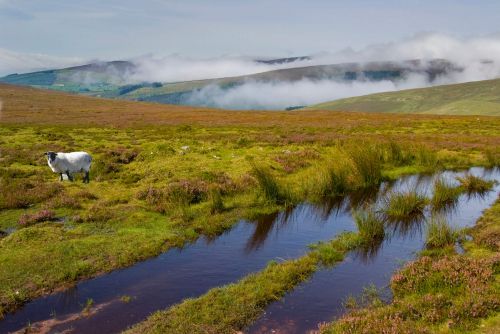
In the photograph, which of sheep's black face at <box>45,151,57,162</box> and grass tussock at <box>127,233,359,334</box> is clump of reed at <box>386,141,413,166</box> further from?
sheep's black face at <box>45,151,57,162</box>

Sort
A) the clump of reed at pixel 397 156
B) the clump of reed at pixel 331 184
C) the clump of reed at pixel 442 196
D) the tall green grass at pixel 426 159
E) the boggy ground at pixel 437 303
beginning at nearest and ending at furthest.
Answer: the boggy ground at pixel 437 303 < the clump of reed at pixel 442 196 < the clump of reed at pixel 331 184 < the tall green grass at pixel 426 159 < the clump of reed at pixel 397 156

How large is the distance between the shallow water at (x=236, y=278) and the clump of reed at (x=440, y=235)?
48 centimetres

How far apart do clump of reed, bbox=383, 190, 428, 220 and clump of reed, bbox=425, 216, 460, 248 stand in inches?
110

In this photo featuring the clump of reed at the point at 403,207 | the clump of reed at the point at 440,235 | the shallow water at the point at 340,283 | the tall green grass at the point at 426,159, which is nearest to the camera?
the shallow water at the point at 340,283

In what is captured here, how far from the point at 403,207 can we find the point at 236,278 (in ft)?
26.8

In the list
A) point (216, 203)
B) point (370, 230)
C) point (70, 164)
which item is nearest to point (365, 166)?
point (370, 230)

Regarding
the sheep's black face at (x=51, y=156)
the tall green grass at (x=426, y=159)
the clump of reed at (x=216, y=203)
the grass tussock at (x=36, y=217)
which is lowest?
the tall green grass at (x=426, y=159)

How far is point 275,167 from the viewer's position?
2602 centimetres

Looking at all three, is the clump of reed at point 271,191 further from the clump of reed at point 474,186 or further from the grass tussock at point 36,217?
the clump of reed at point 474,186

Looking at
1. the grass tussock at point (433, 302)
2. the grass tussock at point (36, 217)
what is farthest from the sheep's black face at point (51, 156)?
the grass tussock at point (433, 302)

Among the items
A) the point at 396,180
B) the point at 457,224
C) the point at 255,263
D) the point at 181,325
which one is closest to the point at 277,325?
the point at 181,325

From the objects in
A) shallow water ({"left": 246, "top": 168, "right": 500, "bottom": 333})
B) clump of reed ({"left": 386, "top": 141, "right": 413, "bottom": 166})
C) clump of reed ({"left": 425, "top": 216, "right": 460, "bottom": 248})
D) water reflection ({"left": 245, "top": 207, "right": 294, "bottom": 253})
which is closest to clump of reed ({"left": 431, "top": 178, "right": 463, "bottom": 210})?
shallow water ({"left": 246, "top": 168, "right": 500, "bottom": 333})

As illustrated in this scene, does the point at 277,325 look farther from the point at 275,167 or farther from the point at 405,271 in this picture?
the point at 275,167

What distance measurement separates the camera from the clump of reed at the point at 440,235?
1358 cm
